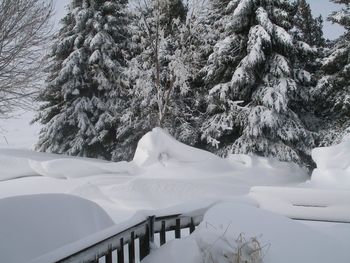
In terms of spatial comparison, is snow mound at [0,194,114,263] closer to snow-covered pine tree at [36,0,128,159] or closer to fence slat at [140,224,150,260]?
fence slat at [140,224,150,260]

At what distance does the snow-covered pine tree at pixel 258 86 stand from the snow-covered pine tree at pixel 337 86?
0.81 metres

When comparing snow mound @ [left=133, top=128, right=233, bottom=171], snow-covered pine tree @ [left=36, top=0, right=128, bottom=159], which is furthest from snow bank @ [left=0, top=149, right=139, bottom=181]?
snow-covered pine tree @ [left=36, top=0, right=128, bottom=159]

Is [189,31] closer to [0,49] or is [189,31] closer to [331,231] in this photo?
[0,49]

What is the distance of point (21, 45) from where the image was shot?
34.3ft

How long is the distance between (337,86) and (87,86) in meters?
11.2

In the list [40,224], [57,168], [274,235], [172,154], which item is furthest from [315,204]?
[57,168]

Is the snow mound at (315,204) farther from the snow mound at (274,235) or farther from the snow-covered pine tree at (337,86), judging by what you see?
the snow-covered pine tree at (337,86)

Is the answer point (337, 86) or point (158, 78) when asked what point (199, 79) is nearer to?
point (158, 78)

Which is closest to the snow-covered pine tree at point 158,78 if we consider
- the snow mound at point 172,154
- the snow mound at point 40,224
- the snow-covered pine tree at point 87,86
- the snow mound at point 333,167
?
the snow-covered pine tree at point 87,86

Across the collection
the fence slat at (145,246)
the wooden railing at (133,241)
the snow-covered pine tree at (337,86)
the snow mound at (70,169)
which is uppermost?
the snow-covered pine tree at (337,86)

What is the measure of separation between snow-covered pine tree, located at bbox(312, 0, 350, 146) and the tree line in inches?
1.8

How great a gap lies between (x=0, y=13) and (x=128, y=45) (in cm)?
897

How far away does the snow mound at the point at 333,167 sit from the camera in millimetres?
9125

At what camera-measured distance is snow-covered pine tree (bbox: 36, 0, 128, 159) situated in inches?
696
